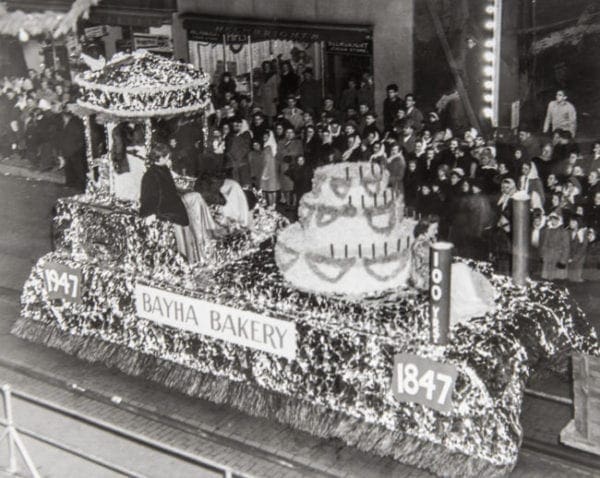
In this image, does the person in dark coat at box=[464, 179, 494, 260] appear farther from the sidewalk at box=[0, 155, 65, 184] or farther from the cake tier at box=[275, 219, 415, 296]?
the sidewalk at box=[0, 155, 65, 184]

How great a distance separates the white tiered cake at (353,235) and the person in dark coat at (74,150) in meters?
10.0

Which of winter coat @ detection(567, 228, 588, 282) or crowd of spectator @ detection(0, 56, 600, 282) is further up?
crowd of spectator @ detection(0, 56, 600, 282)

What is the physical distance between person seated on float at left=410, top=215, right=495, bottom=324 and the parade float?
10 centimetres

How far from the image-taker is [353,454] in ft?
30.1

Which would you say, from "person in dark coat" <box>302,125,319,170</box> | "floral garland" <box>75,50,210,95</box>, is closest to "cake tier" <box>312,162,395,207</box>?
"floral garland" <box>75,50,210,95</box>

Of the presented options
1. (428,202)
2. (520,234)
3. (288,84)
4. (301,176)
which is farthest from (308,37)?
(520,234)

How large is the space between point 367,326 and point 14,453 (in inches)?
136

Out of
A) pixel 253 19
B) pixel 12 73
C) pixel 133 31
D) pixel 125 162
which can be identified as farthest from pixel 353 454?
pixel 12 73

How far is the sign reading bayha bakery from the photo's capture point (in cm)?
941

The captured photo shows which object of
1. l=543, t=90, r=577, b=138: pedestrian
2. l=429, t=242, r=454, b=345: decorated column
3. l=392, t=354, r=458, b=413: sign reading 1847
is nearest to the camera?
l=429, t=242, r=454, b=345: decorated column

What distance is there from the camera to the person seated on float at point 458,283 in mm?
8984

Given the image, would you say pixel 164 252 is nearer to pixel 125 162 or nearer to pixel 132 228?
pixel 132 228

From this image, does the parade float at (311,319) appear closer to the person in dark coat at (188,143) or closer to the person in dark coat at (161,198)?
the person in dark coat at (161,198)

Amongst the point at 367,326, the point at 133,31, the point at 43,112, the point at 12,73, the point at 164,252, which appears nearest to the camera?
the point at 367,326
